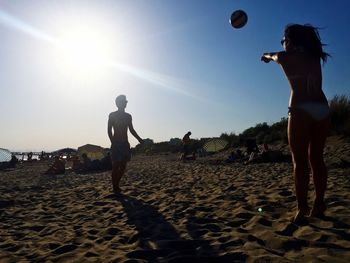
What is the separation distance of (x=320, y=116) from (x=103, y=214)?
344cm

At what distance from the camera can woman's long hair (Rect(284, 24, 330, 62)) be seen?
4.21m

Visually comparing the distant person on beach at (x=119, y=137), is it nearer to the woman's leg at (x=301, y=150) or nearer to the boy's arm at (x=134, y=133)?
the boy's arm at (x=134, y=133)

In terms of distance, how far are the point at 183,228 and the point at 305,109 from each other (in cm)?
186

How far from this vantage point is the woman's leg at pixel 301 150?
4160 mm

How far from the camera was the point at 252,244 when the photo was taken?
362 cm

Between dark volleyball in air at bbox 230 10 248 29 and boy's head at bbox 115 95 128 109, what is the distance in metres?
2.55

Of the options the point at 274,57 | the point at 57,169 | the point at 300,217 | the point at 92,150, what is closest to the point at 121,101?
the point at 274,57

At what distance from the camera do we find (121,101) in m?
8.05

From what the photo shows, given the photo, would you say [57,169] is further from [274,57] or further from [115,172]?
[274,57]

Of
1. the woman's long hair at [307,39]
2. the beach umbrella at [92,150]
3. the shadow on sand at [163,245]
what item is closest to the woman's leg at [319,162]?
the woman's long hair at [307,39]

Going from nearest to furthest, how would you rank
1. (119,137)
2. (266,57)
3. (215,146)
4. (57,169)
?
(266,57), (119,137), (57,169), (215,146)

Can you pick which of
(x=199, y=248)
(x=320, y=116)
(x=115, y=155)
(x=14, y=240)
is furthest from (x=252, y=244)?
(x=115, y=155)

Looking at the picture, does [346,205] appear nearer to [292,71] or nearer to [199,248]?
[292,71]

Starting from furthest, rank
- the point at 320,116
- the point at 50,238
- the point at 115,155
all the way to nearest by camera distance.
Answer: the point at 115,155 → the point at 50,238 → the point at 320,116
